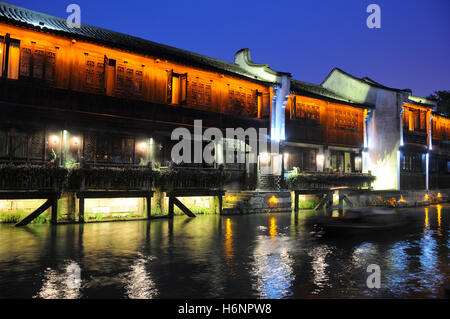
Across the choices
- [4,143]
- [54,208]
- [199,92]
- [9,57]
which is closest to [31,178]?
[54,208]

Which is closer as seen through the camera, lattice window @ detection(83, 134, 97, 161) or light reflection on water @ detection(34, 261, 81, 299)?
light reflection on water @ detection(34, 261, 81, 299)

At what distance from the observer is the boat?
18.9 meters

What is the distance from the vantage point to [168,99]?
2620cm

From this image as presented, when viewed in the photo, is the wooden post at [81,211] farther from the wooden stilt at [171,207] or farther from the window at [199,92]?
the window at [199,92]

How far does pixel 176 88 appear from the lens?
88.5 feet

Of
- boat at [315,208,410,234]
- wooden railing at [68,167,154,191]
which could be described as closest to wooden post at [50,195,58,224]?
wooden railing at [68,167,154,191]

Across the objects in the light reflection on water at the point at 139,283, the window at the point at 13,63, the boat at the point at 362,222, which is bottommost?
the light reflection on water at the point at 139,283

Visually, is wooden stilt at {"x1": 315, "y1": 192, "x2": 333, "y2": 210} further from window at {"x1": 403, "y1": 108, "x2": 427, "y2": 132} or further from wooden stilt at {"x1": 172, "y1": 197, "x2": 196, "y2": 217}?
window at {"x1": 403, "y1": 108, "x2": 427, "y2": 132}

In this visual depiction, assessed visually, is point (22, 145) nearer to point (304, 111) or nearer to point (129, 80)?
point (129, 80)

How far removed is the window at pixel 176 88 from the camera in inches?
1021

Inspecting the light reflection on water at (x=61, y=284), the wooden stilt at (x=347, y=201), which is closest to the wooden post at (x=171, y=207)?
the light reflection on water at (x=61, y=284)

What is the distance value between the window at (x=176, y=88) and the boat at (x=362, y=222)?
12.3 metres

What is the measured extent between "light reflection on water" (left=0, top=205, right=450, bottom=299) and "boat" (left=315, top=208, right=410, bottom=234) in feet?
1.96
